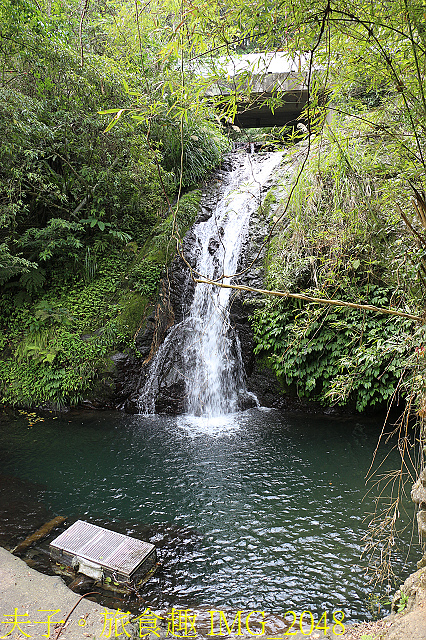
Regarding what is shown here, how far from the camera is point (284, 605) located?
285 cm

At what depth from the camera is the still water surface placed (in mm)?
3064

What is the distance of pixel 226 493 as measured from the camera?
4.35m

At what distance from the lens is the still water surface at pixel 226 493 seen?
3.06m

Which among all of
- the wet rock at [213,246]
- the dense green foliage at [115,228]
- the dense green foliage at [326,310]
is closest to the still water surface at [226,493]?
the dense green foliage at [326,310]

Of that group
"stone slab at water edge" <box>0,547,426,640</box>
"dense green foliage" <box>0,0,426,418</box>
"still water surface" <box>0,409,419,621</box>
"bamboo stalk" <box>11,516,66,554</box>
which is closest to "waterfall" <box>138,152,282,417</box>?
"still water surface" <box>0,409,419,621</box>

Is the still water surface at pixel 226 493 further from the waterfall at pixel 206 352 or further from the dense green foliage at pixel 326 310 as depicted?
the dense green foliage at pixel 326 310

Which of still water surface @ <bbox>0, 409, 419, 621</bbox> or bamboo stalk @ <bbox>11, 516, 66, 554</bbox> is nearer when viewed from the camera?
still water surface @ <bbox>0, 409, 419, 621</bbox>

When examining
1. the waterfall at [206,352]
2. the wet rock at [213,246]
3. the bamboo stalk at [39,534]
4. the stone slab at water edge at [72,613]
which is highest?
the wet rock at [213,246]

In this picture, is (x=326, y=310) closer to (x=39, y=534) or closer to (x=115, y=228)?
(x=39, y=534)

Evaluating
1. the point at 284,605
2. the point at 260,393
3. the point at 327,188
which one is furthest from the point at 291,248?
the point at 284,605

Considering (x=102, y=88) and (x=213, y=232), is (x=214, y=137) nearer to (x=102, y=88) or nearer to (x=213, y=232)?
(x=213, y=232)

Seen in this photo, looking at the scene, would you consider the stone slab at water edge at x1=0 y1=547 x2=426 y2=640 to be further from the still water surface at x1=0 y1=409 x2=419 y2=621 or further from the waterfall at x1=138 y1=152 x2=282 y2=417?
the waterfall at x1=138 y1=152 x2=282 y2=417

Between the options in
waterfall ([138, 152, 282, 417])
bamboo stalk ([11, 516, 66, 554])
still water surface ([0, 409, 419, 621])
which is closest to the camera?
still water surface ([0, 409, 419, 621])

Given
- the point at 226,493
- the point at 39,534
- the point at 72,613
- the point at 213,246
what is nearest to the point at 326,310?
the point at 226,493
